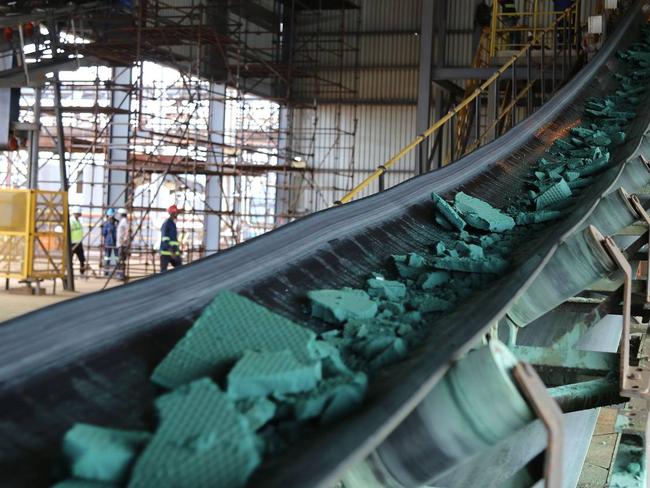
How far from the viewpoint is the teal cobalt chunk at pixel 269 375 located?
73.8 inches

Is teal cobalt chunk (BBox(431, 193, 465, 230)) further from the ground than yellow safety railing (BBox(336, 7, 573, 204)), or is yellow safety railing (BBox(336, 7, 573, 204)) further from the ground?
yellow safety railing (BBox(336, 7, 573, 204))

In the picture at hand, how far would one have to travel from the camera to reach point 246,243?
2.91m

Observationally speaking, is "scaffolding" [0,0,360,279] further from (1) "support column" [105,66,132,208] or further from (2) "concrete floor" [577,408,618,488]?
(2) "concrete floor" [577,408,618,488]

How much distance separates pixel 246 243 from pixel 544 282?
3.46ft

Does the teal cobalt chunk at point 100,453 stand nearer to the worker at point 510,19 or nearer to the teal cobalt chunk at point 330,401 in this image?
the teal cobalt chunk at point 330,401

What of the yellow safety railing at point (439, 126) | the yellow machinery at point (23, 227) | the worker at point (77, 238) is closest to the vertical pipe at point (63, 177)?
the yellow machinery at point (23, 227)

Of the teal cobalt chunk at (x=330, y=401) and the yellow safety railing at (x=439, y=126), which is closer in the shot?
the teal cobalt chunk at (x=330, y=401)

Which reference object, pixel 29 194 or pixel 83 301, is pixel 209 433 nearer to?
pixel 83 301

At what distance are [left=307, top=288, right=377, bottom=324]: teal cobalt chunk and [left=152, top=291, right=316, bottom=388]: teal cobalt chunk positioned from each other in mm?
363

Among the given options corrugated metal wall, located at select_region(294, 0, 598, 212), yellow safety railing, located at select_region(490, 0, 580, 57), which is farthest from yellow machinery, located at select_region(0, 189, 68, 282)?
corrugated metal wall, located at select_region(294, 0, 598, 212)

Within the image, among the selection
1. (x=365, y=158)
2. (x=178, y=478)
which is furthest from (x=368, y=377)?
(x=365, y=158)

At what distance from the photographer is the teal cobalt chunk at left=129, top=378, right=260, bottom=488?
156 cm

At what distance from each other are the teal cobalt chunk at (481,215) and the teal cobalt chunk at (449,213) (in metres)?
0.06

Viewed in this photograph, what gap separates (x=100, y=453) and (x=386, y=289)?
1520 millimetres
